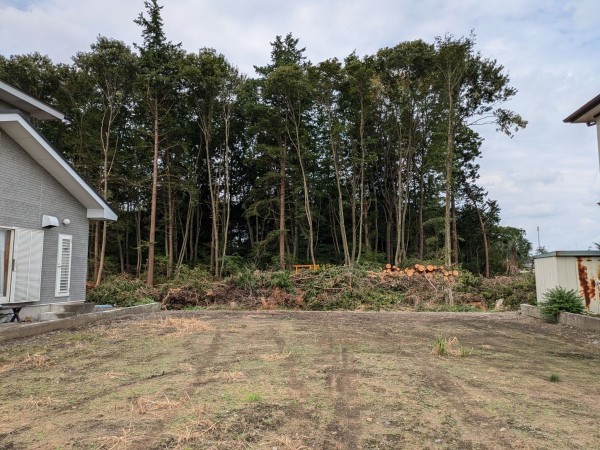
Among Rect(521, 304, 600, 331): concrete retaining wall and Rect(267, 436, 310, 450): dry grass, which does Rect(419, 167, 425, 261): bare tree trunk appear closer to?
Rect(521, 304, 600, 331): concrete retaining wall

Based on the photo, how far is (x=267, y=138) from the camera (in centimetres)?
2867

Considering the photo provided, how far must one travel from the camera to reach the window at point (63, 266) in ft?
35.7

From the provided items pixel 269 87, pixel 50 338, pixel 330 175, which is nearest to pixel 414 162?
pixel 330 175

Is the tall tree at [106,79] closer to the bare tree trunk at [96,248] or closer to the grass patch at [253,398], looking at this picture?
the bare tree trunk at [96,248]

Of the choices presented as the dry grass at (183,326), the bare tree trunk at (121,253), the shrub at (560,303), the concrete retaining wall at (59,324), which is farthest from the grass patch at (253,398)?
the bare tree trunk at (121,253)

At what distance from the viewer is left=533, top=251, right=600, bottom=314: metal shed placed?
31.5ft

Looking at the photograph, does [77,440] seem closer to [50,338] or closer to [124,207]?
[50,338]

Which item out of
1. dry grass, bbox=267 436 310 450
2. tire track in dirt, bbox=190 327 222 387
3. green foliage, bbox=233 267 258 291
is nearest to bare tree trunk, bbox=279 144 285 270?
green foliage, bbox=233 267 258 291

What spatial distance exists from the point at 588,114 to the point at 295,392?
36.4ft

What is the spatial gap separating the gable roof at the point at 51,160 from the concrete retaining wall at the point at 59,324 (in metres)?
2.91

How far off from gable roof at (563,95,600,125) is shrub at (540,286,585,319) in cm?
458

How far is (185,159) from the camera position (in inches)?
1150

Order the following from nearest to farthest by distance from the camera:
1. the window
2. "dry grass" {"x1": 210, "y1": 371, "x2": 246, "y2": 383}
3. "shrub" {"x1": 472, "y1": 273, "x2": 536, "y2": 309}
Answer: "dry grass" {"x1": 210, "y1": 371, "x2": 246, "y2": 383} < the window < "shrub" {"x1": 472, "y1": 273, "x2": 536, "y2": 309}

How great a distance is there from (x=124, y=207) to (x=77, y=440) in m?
30.3
